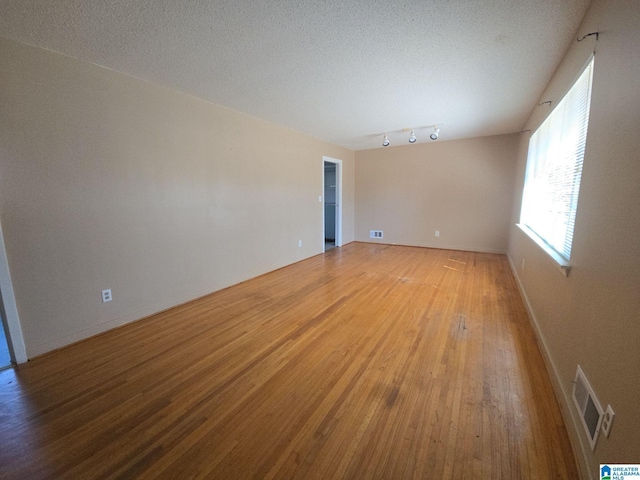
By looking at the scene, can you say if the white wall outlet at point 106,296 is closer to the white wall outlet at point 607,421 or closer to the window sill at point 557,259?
the white wall outlet at point 607,421

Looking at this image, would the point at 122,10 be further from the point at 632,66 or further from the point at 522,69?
the point at 522,69

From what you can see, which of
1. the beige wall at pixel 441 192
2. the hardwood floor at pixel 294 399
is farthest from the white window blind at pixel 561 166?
the beige wall at pixel 441 192

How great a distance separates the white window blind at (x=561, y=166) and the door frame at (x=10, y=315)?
3.98 m

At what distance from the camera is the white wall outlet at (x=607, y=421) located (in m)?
0.99

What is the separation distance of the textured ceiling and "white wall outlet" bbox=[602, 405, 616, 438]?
2.20 metres

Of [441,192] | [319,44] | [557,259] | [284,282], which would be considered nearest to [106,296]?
[284,282]

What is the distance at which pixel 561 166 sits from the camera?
2.13 metres

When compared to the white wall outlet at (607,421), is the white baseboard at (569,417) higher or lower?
lower

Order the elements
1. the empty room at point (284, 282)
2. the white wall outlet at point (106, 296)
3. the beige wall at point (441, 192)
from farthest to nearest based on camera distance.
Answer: the beige wall at point (441, 192) < the white wall outlet at point (106, 296) < the empty room at point (284, 282)

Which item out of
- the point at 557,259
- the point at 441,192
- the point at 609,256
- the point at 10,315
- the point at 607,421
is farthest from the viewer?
the point at 441,192

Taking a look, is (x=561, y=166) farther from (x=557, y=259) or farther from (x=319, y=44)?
(x=319, y=44)

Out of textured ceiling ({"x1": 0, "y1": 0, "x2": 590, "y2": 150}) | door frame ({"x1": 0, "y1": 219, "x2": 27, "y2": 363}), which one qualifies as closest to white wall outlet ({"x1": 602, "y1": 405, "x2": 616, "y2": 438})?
textured ceiling ({"x1": 0, "y1": 0, "x2": 590, "y2": 150})

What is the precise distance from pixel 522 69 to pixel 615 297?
94.0 inches

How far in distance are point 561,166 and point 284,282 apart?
10.9 ft
